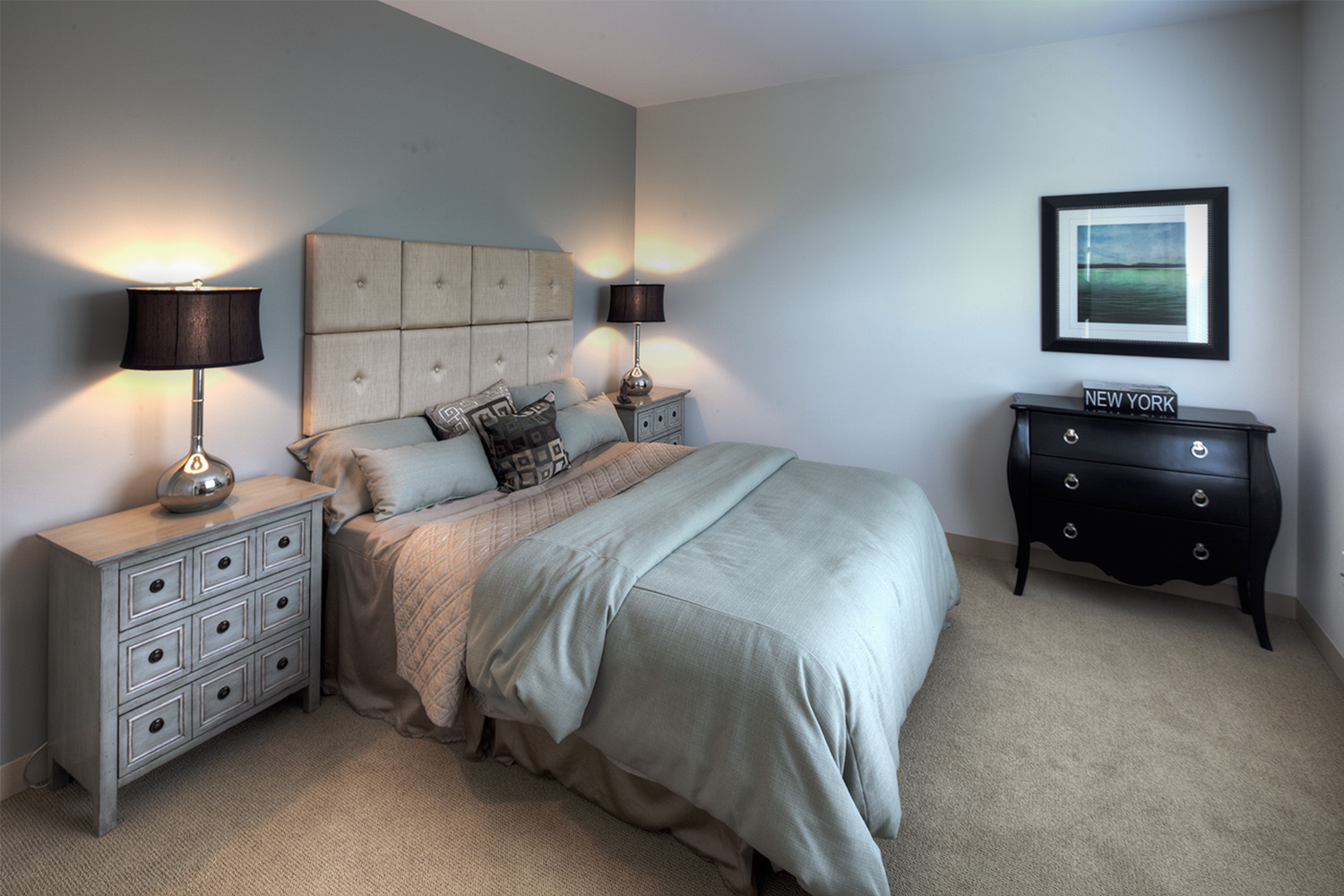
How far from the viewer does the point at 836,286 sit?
160 inches

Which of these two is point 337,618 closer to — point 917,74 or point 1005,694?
point 1005,694

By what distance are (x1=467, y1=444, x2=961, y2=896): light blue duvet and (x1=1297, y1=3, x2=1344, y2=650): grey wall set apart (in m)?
1.77

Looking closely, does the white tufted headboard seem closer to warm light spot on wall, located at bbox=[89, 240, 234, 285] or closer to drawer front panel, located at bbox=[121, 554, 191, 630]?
warm light spot on wall, located at bbox=[89, 240, 234, 285]

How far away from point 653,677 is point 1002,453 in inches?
108

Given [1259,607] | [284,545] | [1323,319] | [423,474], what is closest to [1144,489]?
[1259,607]

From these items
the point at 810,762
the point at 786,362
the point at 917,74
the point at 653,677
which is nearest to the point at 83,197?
the point at 653,677

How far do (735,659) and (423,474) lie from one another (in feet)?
4.90

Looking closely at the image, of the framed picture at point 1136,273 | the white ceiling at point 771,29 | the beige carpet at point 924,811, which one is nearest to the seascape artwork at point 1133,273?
the framed picture at point 1136,273

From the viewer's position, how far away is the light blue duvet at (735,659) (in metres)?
1.50

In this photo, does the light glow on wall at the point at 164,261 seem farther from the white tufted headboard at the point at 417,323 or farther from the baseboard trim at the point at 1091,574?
the baseboard trim at the point at 1091,574

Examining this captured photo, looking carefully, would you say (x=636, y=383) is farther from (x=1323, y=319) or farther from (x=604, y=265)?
(x=1323, y=319)

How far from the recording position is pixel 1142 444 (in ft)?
9.94

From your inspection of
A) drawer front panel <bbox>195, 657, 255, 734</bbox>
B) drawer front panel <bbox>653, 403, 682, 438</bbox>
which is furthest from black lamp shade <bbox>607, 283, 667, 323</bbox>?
drawer front panel <bbox>195, 657, 255, 734</bbox>

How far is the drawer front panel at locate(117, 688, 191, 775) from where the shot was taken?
6.09 ft
